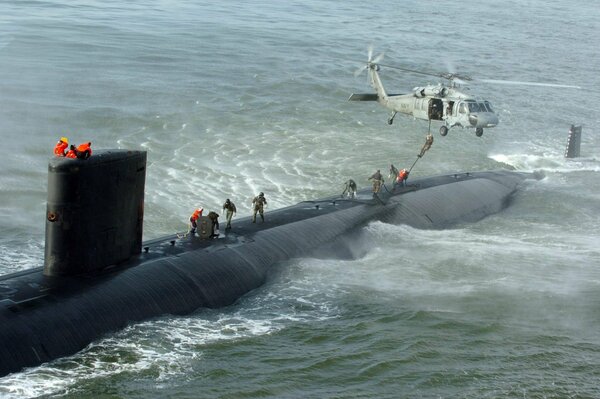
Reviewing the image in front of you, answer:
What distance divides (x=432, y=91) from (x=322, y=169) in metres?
5.55

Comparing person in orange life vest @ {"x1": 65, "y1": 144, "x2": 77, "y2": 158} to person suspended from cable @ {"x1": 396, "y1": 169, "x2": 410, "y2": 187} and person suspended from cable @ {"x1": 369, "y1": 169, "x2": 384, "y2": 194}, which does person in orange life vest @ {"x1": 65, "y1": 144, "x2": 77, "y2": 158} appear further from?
person suspended from cable @ {"x1": 396, "y1": 169, "x2": 410, "y2": 187}

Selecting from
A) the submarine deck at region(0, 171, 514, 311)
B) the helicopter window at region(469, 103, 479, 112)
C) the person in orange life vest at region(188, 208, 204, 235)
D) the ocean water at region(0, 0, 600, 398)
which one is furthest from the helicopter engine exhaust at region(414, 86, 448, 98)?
the person in orange life vest at region(188, 208, 204, 235)

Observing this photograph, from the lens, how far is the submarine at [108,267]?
1677 centimetres

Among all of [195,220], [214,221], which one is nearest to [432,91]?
[214,221]

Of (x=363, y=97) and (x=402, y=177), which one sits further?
(x=363, y=97)

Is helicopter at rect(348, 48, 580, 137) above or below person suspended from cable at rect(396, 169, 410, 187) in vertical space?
above

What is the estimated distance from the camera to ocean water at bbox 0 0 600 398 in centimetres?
1827

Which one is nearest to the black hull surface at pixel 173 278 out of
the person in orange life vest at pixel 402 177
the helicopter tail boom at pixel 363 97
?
the person in orange life vest at pixel 402 177

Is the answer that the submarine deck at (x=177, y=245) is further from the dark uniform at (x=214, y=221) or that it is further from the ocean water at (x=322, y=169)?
the ocean water at (x=322, y=169)

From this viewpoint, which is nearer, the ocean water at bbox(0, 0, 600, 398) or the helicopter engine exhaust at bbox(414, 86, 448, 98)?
the ocean water at bbox(0, 0, 600, 398)

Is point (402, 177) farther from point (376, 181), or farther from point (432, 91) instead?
point (432, 91)

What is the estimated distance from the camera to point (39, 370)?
16.1 m

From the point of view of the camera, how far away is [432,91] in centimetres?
4022

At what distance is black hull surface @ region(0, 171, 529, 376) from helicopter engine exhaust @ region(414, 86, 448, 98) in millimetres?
9295
